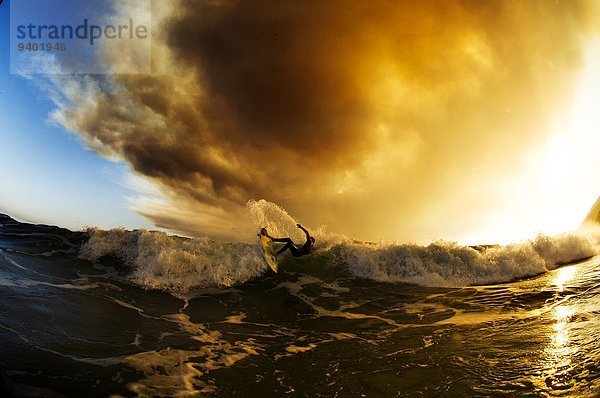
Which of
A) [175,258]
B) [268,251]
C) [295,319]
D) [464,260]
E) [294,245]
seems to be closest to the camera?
[295,319]

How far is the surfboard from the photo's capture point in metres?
13.1

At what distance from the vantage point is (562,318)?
595 centimetres

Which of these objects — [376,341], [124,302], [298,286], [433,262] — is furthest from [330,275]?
[124,302]

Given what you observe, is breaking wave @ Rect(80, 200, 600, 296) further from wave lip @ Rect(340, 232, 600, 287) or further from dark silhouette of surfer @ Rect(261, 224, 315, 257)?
dark silhouette of surfer @ Rect(261, 224, 315, 257)

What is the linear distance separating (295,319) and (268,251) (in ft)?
17.4

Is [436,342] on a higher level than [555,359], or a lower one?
lower

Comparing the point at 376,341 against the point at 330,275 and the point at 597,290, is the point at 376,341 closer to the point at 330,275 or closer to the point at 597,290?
the point at 597,290

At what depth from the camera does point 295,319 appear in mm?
8336

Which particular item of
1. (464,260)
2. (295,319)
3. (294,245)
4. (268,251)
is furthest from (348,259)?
(295,319)

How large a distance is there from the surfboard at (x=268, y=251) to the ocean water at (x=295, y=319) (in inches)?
14.1

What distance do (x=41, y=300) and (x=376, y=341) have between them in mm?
7860

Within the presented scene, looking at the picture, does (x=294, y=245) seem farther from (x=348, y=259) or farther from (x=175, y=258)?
(x=175, y=258)

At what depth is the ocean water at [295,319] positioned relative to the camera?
428 cm

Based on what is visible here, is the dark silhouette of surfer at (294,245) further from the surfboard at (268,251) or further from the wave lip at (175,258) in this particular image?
the wave lip at (175,258)
